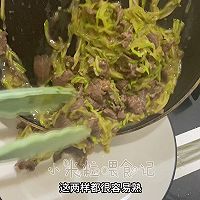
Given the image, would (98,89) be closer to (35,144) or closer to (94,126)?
(94,126)

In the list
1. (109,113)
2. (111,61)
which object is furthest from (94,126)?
(111,61)

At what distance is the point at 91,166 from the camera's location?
1243mm

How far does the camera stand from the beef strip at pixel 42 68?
112cm

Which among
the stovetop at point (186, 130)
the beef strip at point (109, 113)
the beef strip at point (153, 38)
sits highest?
the beef strip at point (153, 38)

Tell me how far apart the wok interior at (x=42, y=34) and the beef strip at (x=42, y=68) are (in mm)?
15

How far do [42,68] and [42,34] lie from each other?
0.08 meters

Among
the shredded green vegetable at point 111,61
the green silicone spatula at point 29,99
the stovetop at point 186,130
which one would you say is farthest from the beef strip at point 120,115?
the stovetop at point 186,130

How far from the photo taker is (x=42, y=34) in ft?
3.65

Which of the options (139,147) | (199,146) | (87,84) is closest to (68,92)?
(87,84)

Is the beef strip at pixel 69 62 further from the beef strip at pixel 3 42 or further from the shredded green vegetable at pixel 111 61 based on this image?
the beef strip at pixel 3 42

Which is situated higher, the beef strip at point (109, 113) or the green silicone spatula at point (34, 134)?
the green silicone spatula at point (34, 134)

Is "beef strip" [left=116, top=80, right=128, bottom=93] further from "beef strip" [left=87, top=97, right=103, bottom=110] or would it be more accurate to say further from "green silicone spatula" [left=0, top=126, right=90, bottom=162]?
"green silicone spatula" [left=0, top=126, right=90, bottom=162]

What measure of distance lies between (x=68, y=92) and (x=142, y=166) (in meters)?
0.32

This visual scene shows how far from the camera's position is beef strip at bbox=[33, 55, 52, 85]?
1.12 metres
